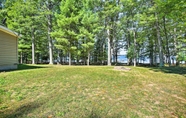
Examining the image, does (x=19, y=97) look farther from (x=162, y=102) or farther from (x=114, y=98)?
(x=162, y=102)

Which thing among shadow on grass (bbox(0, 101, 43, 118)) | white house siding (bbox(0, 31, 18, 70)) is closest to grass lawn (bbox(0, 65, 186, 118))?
shadow on grass (bbox(0, 101, 43, 118))

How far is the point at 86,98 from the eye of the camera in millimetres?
4566

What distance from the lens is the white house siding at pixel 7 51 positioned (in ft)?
27.3

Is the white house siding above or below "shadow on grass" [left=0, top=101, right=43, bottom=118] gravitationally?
above

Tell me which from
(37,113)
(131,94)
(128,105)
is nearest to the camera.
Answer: (37,113)

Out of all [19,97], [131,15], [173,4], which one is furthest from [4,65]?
[131,15]

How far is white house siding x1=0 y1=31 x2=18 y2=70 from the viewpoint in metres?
8.32

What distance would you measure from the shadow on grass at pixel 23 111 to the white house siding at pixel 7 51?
5737mm

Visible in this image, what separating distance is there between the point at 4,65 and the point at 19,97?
5179 mm

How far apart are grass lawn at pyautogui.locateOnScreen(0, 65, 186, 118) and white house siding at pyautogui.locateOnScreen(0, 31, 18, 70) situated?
9.83 feet

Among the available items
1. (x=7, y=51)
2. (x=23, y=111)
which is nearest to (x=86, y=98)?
(x=23, y=111)

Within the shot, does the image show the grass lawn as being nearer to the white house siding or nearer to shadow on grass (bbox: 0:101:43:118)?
shadow on grass (bbox: 0:101:43:118)

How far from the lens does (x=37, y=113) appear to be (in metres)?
3.67

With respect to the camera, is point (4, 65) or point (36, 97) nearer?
point (36, 97)
